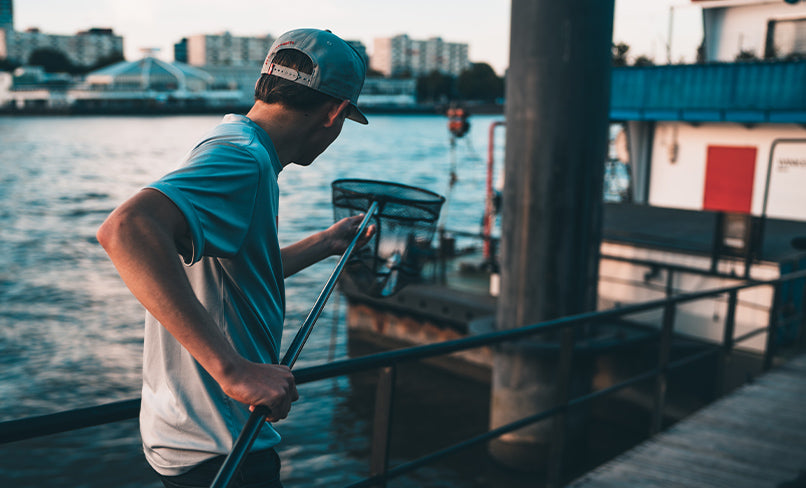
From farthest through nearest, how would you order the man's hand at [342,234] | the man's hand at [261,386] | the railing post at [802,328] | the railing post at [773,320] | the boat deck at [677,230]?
1. the boat deck at [677,230]
2. the railing post at [802,328]
3. the railing post at [773,320]
4. the man's hand at [342,234]
5. the man's hand at [261,386]

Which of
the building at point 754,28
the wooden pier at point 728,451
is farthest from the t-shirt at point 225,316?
the building at point 754,28

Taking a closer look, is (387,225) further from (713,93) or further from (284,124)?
(713,93)

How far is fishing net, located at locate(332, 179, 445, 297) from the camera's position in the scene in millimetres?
2979

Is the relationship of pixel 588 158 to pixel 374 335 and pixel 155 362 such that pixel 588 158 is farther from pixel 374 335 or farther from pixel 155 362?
pixel 374 335

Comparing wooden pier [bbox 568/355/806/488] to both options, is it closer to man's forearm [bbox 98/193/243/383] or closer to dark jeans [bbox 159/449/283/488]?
dark jeans [bbox 159/449/283/488]

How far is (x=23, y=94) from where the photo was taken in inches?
6526

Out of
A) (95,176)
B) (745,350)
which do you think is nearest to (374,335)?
Answer: (745,350)

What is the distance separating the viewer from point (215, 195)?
1.46 meters

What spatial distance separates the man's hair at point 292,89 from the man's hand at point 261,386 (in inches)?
25.7

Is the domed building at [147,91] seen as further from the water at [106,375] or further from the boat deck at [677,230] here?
the boat deck at [677,230]

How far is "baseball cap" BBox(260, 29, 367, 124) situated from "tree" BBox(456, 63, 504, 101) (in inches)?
5748

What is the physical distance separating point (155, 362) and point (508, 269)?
6.07 meters

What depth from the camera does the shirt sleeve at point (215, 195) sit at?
1.42m

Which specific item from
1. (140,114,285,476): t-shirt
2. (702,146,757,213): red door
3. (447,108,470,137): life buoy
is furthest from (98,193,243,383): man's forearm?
(447,108,470,137): life buoy
